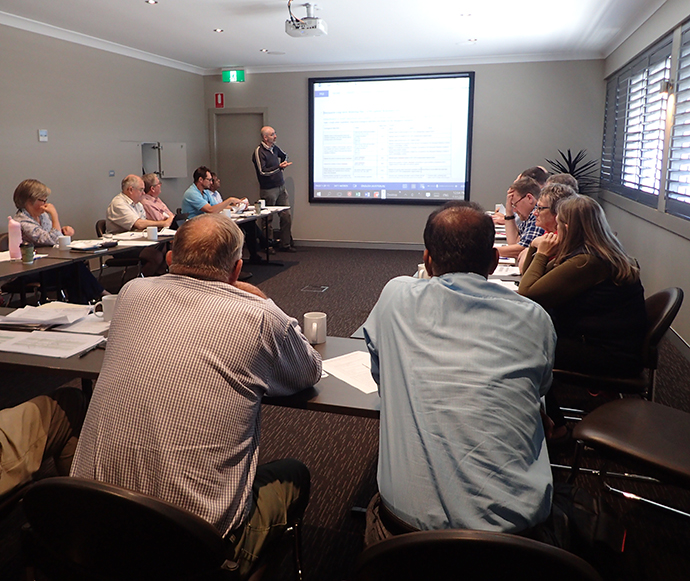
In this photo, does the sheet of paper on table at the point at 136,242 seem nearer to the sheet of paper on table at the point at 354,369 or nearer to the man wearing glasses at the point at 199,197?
the man wearing glasses at the point at 199,197

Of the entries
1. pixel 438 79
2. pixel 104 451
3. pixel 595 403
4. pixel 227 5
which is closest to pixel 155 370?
pixel 104 451

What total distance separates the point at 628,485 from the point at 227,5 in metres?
5.03

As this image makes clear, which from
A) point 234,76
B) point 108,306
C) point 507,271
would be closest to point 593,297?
point 507,271

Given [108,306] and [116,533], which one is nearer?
[116,533]

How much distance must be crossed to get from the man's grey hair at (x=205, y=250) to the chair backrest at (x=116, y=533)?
25.1 inches

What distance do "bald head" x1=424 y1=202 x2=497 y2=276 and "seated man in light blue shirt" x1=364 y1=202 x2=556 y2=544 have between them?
46mm

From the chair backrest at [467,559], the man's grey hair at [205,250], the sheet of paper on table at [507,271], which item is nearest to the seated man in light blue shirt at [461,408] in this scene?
the chair backrest at [467,559]

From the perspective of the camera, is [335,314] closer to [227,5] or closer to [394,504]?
[227,5]

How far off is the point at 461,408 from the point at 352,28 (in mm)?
5786

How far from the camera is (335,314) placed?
5012 millimetres

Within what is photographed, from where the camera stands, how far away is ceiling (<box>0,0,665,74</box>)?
5.23 m

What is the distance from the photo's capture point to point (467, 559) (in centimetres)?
90

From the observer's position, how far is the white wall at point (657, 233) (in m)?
4.15

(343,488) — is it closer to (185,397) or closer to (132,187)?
(185,397)
